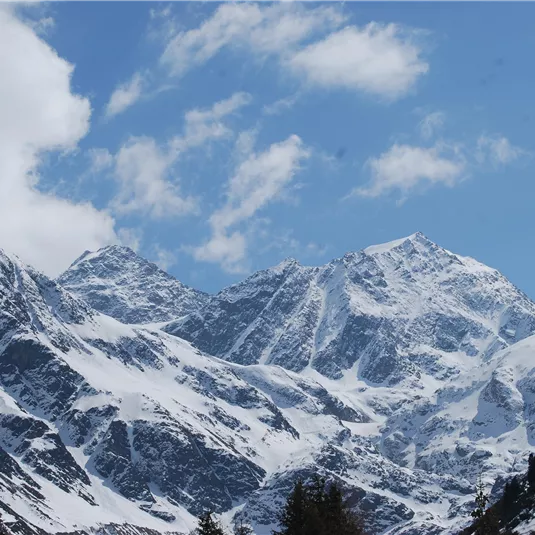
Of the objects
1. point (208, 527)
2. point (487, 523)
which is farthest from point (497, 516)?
point (208, 527)

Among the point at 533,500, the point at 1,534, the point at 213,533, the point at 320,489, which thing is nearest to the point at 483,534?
the point at 320,489

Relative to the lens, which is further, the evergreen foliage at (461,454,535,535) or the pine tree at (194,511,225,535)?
the evergreen foliage at (461,454,535,535)

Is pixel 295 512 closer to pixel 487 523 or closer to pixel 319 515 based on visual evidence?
pixel 319 515

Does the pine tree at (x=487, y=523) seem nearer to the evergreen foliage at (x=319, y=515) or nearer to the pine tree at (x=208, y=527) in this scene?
the evergreen foliage at (x=319, y=515)

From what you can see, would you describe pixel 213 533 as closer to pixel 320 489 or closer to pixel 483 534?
pixel 320 489

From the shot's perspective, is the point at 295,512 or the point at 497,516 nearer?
the point at 295,512

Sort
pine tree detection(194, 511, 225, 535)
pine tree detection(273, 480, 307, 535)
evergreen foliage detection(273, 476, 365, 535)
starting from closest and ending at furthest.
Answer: evergreen foliage detection(273, 476, 365, 535) → pine tree detection(273, 480, 307, 535) → pine tree detection(194, 511, 225, 535)

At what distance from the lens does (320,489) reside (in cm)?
9662

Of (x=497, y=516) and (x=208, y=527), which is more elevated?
(x=497, y=516)

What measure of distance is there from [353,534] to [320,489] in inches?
406

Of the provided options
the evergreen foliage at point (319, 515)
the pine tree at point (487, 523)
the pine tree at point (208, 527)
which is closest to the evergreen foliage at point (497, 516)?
the pine tree at point (487, 523)

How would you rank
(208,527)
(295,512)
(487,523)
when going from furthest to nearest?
(487,523) < (208,527) < (295,512)

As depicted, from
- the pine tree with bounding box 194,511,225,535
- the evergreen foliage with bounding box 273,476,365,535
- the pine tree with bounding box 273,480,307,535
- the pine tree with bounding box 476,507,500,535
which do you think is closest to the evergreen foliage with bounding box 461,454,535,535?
the pine tree with bounding box 476,507,500,535

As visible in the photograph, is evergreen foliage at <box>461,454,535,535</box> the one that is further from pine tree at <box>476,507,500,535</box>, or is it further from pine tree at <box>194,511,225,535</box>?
pine tree at <box>194,511,225,535</box>
